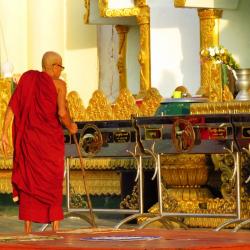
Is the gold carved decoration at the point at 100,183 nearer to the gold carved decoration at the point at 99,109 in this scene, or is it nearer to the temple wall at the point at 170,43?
the gold carved decoration at the point at 99,109

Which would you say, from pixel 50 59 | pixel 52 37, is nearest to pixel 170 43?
pixel 52 37

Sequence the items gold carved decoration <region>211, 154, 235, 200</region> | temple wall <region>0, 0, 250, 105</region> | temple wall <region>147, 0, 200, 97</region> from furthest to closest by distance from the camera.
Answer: temple wall <region>0, 0, 250, 105</region> < temple wall <region>147, 0, 200, 97</region> < gold carved decoration <region>211, 154, 235, 200</region>

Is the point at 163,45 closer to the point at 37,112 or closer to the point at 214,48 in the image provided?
the point at 214,48

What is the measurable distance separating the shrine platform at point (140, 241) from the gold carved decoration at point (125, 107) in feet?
25.0

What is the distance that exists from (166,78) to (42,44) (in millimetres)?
3291

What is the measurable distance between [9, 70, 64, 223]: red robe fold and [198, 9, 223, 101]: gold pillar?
325 centimetres

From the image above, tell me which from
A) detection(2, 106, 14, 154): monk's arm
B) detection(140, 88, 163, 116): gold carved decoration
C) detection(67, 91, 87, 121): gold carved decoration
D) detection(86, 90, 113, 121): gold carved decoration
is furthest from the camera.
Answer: detection(67, 91, 87, 121): gold carved decoration

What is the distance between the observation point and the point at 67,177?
14031 millimetres

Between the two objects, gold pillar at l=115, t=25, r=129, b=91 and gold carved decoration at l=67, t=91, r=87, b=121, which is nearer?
gold carved decoration at l=67, t=91, r=87, b=121

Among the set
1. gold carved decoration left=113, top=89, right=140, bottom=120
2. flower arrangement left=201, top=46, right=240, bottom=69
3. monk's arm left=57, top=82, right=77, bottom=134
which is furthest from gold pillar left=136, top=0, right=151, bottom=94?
monk's arm left=57, top=82, right=77, bottom=134

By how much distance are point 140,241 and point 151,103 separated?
8437 millimetres

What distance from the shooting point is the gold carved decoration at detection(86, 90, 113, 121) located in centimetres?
1569

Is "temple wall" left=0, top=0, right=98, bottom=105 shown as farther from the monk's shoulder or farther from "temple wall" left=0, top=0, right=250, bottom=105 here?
the monk's shoulder

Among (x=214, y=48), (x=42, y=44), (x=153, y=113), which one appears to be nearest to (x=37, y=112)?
(x=153, y=113)
